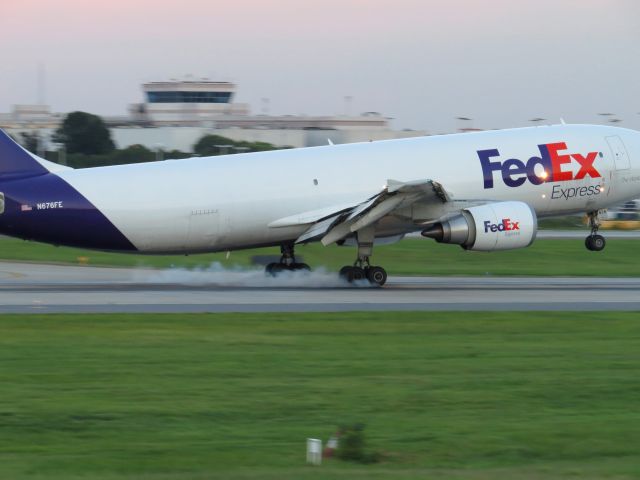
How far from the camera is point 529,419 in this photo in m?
14.0

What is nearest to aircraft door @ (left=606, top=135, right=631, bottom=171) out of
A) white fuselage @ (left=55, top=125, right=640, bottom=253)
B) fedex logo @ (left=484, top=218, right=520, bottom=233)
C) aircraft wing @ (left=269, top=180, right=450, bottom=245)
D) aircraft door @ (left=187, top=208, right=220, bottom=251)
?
white fuselage @ (left=55, top=125, right=640, bottom=253)

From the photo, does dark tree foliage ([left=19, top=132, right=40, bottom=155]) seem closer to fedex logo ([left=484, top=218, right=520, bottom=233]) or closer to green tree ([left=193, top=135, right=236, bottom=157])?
green tree ([left=193, top=135, right=236, bottom=157])

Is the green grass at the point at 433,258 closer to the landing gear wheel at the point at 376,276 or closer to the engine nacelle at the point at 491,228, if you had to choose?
the landing gear wheel at the point at 376,276

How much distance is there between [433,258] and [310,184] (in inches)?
684

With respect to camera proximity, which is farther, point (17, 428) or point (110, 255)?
point (110, 255)

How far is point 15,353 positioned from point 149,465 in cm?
872

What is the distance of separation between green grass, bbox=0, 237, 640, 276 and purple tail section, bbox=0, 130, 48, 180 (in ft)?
35.8

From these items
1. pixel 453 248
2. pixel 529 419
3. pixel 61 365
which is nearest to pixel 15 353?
pixel 61 365

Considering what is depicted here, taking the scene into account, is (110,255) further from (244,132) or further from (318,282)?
(244,132)

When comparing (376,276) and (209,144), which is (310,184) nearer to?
(376,276)

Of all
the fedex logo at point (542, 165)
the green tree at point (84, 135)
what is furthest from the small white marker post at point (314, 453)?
the green tree at point (84, 135)

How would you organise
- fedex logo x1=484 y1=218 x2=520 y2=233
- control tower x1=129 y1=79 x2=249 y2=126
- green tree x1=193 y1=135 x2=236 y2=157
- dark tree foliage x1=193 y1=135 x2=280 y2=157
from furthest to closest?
control tower x1=129 y1=79 x2=249 y2=126 < green tree x1=193 y1=135 x2=236 y2=157 < dark tree foliage x1=193 y1=135 x2=280 y2=157 < fedex logo x1=484 y1=218 x2=520 y2=233

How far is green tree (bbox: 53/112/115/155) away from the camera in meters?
125

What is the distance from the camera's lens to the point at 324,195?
109ft
